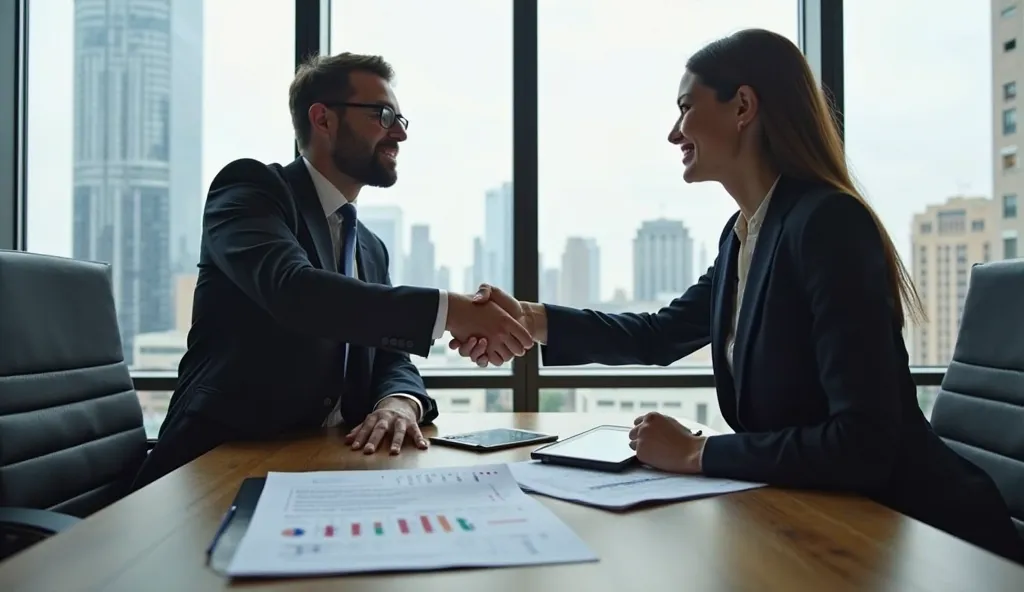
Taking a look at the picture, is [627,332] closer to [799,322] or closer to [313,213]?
[799,322]

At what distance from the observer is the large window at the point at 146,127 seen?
9.68ft

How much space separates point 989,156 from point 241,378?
9.79 ft

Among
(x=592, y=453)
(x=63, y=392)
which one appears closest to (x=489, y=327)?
(x=592, y=453)

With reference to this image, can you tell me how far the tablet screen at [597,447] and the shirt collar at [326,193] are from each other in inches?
40.6

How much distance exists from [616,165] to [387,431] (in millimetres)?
1773

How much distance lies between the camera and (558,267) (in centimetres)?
293

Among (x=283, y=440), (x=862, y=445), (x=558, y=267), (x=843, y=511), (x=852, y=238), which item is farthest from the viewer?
(x=558, y=267)

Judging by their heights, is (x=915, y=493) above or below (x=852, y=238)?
below

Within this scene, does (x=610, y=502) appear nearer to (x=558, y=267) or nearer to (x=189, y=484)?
(x=189, y=484)

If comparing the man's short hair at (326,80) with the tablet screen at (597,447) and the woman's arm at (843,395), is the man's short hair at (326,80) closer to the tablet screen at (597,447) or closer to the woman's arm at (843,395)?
the tablet screen at (597,447)

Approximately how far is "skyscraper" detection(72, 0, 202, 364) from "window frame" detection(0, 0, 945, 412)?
22 centimetres

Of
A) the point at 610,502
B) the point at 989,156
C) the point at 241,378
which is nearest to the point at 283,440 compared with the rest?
the point at 241,378

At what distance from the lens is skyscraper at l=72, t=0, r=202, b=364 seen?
2953mm

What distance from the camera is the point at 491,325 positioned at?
5.76ft
